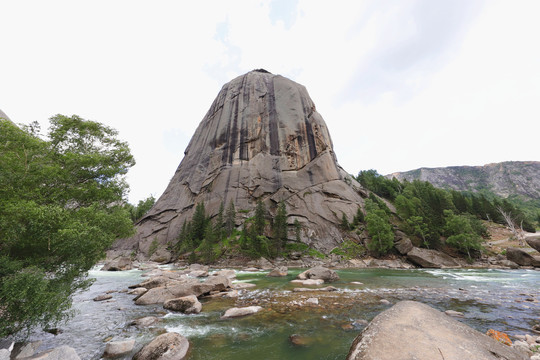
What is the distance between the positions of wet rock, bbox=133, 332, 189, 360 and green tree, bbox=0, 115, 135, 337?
367cm

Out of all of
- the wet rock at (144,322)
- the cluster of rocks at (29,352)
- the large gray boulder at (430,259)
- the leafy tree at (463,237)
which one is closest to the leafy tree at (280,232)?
the large gray boulder at (430,259)

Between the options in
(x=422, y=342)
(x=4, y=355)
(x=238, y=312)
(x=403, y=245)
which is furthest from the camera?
(x=403, y=245)

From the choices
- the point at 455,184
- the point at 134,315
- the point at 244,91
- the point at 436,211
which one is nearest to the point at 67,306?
the point at 134,315

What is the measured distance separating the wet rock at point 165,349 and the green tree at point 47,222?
3670 mm

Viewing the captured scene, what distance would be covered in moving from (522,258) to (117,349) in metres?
53.6

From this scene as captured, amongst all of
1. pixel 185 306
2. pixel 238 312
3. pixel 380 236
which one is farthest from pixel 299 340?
pixel 380 236

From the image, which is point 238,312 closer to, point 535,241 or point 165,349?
point 165,349

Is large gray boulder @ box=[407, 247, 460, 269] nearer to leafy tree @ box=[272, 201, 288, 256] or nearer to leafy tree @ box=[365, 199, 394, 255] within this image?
leafy tree @ box=[365, 199, 394, 255]

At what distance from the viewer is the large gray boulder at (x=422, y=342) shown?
4297 millimetres

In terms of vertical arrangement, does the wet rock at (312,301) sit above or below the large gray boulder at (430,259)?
above

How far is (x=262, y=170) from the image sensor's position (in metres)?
67.7

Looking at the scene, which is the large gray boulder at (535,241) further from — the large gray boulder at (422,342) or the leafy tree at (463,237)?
the large gray boulder at (422,342)

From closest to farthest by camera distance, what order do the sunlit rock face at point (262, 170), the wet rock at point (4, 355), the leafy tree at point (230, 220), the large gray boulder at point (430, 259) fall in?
the wet rock at point (4, 355) → the large gray boulder at point (430, 259) → the leafy tree at point (230, 220) → the sunlit rock face at point (262, 170)

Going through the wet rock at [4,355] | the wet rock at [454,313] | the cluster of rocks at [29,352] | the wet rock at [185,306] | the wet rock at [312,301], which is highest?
the wet rock at [4,355]
